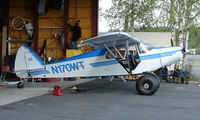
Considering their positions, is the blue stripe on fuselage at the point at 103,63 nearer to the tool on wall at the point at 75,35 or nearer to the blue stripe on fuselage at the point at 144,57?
the blue stripe on fuselage at the point at 144,57

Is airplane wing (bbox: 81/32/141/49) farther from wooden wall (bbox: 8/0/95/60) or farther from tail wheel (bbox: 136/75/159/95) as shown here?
wooden wall (bbox: 8/0/95/60)

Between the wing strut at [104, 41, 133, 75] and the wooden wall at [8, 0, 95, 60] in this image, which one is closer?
the wing strut at [104, 41, 133, 75]

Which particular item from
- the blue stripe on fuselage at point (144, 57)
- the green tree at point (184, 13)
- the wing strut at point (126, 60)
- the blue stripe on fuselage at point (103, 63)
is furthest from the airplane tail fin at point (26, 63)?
the green tree at point (184, 13)

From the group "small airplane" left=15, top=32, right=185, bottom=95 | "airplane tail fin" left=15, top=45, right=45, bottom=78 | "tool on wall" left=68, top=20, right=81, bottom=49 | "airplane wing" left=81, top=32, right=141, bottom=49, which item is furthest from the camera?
"tool on wall" left=68, top=20, right=81, bottom=49

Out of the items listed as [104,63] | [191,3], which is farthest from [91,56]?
[191,3]

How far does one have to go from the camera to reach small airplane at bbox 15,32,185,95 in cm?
889

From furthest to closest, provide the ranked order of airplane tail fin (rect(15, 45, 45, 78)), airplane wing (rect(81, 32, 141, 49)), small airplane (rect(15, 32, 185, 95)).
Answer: airplane tail fin (rect(15, 45, 45, 78)) → small airplane (rect(15, 32, 185, 95)) → airplane wing (rect(81, 32, 141, 49))

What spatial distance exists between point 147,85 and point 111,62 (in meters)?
1.82

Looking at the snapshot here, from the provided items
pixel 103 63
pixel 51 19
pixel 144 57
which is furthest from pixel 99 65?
pixel 51 19

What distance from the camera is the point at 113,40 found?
8.84 meters

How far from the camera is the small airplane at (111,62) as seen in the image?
8.89 metres

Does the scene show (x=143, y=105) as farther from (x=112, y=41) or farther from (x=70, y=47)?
(x=70, y=47)

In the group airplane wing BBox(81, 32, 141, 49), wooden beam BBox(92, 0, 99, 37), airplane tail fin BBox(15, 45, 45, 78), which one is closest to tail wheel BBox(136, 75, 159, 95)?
airplane wing BBox(81, 32, 141, 49)

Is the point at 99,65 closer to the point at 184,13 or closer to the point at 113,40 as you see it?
the point at 113,40
